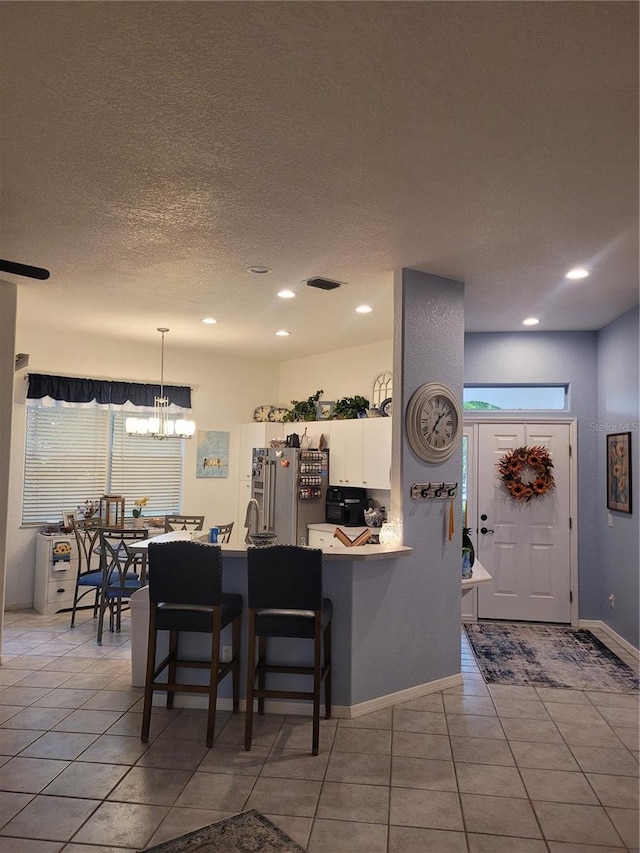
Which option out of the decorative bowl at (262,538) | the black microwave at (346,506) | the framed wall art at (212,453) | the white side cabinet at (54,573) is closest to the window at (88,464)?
the framed wall art at (212,453)

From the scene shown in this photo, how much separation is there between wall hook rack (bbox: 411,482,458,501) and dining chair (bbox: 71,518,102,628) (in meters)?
3.13

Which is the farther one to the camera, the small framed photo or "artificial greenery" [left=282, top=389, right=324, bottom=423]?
"artificial greenery" [left=282, top=389, right=324, bottom=423]

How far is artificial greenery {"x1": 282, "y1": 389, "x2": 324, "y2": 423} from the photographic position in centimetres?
728

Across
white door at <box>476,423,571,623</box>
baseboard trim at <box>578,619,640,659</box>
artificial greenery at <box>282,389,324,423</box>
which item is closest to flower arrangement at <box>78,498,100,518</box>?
artificial greenery at <box>282,389,324,423</box>

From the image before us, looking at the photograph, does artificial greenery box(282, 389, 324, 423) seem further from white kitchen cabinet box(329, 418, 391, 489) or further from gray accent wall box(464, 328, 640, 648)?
gray accent wall box(464, 328, 640, 648)

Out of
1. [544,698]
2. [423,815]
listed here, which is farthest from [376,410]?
[423,815]

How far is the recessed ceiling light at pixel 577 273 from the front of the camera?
4.08m

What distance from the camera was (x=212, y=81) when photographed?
7.00 ft

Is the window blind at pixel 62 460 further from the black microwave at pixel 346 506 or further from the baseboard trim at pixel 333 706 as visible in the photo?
the baseboard trim at pixel 333 706

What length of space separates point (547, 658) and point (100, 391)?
5.18 m

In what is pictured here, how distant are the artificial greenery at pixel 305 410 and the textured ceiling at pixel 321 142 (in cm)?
282

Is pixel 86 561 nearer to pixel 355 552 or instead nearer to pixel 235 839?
pixel 355 552

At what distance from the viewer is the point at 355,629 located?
12.5 ft

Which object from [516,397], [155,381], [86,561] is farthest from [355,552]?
[155,381]
